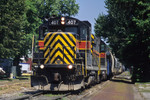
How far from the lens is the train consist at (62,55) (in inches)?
458

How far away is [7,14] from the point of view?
81.5ft

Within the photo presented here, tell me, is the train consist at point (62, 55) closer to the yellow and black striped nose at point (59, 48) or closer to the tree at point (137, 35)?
the yellow and black striped nose at point (59, 48)

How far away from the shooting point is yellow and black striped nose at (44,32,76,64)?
1209 centimetres

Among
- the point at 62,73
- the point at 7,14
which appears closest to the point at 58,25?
the point at 62,73

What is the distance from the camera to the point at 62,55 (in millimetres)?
12102

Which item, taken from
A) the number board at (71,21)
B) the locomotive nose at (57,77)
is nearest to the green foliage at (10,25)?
the number board at (71,21)

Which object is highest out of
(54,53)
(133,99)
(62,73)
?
(54,53)

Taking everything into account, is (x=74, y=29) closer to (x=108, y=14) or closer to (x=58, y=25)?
(x=58, y=25)

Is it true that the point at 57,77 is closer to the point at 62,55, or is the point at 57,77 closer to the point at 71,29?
the point at 62,55

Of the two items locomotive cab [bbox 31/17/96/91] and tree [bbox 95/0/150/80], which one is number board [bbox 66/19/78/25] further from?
tree [bbox 95/0/150/80]

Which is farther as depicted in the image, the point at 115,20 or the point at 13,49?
the point at 115,20

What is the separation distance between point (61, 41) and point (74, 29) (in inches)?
47.5

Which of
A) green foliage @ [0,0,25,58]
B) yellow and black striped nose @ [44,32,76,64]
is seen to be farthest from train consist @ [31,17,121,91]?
green foliage @ [0,0,25,58]

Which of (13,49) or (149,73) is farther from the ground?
(13,49)
